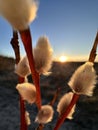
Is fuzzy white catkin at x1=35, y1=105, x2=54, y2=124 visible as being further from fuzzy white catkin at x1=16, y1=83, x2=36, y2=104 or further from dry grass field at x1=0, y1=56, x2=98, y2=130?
dry grass field at x1=0, y1=56, x2=98, y2=130

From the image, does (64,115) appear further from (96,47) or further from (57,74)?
(57,74)

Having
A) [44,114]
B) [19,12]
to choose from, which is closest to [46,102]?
[44,114]

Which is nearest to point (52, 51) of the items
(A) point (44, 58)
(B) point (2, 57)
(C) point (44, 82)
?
(A) point (44, 58)

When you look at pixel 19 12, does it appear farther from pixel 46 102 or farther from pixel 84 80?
pixel 46 102

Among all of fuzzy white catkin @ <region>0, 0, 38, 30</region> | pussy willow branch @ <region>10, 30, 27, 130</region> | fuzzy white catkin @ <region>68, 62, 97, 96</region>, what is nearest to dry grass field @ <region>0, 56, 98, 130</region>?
pussy willow branch @ <region>10, 30, 27, 130</region>

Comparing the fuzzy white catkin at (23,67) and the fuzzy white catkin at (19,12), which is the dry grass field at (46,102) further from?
the fuzzy white catkin at (19,12)

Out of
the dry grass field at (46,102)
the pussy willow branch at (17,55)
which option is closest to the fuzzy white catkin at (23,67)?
the pussy willow branch at (17,55)
